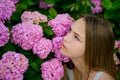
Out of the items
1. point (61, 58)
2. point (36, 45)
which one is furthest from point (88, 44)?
point (36, 45)

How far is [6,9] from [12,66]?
0.40 meters

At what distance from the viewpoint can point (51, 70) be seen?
78.0 inches

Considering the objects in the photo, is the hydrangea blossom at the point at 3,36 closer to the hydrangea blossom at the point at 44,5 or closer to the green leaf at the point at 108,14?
the hydrangea blossom at the point at 44,5

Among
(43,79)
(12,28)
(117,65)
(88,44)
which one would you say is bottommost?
(117,65)

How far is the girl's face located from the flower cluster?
0.25m

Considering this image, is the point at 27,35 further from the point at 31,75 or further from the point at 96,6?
the point at 96,6

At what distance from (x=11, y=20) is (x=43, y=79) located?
51cm

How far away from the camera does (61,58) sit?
6.82 ft

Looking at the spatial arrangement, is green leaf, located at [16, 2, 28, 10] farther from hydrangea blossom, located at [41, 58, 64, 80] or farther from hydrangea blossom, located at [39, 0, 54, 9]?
hydrangea blossom, located at [41, 58, 64, 80]

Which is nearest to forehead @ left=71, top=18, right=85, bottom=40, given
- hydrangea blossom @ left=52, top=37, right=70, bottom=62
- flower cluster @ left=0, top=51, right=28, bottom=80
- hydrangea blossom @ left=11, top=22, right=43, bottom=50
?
hydrangea blossom @ left=52, top=37, right=70, bottom=62

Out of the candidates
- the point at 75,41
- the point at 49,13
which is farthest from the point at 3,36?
the point at 49,13

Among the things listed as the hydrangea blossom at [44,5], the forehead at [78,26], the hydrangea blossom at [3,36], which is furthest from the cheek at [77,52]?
the hydrangea blossom at [44,5]

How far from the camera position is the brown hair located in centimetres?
205

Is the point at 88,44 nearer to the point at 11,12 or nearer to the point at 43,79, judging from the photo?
the point at 43,79
